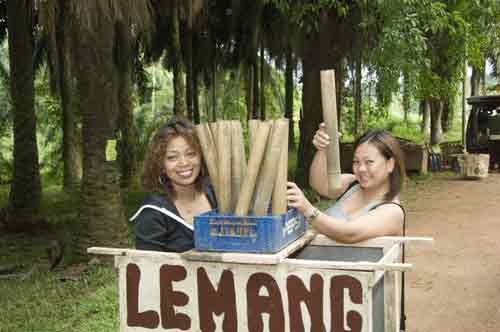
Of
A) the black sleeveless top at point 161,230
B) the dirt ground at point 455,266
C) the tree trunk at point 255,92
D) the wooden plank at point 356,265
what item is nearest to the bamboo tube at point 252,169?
the wooden plank at point 356,265

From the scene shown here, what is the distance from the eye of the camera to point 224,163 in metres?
2.40

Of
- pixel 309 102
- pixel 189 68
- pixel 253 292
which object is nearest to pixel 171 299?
pixel 253 292

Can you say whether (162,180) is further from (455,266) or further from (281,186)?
(455,266)

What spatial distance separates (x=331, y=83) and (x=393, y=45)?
6.71 m

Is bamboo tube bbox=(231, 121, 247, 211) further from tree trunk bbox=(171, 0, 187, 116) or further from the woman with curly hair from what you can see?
tree trunk bbox=(171, 0, 187, 116)

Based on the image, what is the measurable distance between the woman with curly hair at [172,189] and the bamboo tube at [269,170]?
1.34 feet

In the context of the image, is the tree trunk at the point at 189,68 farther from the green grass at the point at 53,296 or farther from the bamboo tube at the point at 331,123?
the bamboo tube at the point at 331,123

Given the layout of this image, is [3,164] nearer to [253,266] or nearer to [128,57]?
[128,57]

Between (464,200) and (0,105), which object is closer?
(464,200)

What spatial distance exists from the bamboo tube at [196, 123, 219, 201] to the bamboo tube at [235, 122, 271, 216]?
0.16 m

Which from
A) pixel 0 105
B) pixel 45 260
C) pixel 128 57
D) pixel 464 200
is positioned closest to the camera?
pixel 45 260

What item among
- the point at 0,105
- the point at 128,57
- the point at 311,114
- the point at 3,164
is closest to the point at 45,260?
the point at 311,114

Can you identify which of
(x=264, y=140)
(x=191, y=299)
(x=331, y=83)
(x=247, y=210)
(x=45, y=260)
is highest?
(x=331, y=83)

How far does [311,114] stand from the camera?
13.4m
